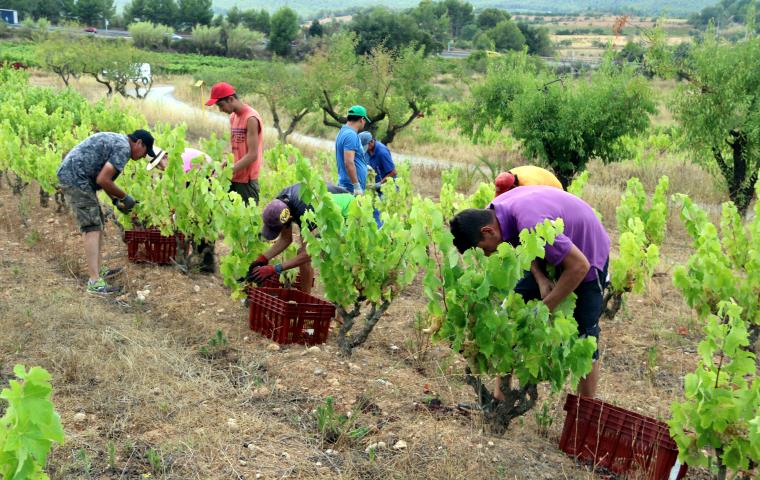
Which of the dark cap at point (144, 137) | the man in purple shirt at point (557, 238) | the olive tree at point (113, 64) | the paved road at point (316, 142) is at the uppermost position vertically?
the man in purple shirt at point (557, 238)

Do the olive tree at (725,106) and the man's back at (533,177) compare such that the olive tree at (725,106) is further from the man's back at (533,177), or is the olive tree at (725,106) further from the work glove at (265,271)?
the work glove at (265,271)

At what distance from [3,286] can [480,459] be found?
441 centimetres

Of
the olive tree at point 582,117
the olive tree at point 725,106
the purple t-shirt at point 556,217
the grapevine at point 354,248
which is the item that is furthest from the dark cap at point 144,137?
the olive tree at point 725,106

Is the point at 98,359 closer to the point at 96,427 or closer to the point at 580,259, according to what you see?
the point at 96,427

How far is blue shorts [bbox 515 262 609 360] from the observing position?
394cm

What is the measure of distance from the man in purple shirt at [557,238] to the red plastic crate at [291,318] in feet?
5.64

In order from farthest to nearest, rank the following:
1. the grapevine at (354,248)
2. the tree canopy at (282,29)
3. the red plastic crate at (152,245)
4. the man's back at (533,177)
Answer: the tree canopy at (282,29) < the red plastic crate at (152,245) < the grapevine at (354,248) < the man's back at (533,177)

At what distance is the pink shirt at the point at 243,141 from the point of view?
21.1ft

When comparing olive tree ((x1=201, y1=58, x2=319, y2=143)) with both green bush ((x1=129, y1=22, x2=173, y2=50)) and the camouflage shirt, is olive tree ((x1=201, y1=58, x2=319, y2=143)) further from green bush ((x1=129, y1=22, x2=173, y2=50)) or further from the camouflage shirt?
green bush ((x1=129, y1=22, x2=173, y2=50))

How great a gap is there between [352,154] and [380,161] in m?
1.57

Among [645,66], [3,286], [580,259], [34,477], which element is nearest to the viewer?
[34,477]

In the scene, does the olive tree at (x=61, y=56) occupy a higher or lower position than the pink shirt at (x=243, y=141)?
lower

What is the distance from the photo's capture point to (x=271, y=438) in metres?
3.94

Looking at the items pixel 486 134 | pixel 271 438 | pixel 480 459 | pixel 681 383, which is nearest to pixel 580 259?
pixel 480 459
